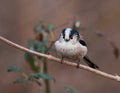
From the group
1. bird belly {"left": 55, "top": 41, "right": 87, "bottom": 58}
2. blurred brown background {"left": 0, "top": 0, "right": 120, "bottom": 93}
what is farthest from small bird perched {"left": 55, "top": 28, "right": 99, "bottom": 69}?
blurred brown background {"left": 0, "top": 0, "right": 120, "bottom": 93}

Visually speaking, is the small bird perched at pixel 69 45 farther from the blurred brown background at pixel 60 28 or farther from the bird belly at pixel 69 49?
the blurred brown background at pixel 60 28

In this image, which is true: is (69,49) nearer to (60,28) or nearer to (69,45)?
(69,45)

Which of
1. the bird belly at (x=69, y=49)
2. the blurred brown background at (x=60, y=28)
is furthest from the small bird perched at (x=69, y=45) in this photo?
the blurred brown background at (x=60, y=28)

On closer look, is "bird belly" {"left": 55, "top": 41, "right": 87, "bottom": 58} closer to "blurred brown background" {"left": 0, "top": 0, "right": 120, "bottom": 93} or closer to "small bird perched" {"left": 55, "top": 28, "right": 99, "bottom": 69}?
"small bird perched" {"left": 55, "top": 28, "right": 99, "bottom": 69}

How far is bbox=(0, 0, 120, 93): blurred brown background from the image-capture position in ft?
19.5

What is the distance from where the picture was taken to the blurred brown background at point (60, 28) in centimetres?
596

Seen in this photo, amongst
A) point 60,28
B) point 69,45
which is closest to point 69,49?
point 69,45

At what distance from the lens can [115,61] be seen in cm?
656

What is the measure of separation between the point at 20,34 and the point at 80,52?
124 inches

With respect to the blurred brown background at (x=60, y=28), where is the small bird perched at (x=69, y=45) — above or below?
above

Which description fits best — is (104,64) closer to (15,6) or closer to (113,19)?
(113,19)

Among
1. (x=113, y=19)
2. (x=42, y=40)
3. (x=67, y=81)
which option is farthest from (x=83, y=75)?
(x=42, y=40)

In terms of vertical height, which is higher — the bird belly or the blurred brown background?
the bird belly

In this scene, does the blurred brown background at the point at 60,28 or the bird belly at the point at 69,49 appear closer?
the bird belly at the point at 69,49
